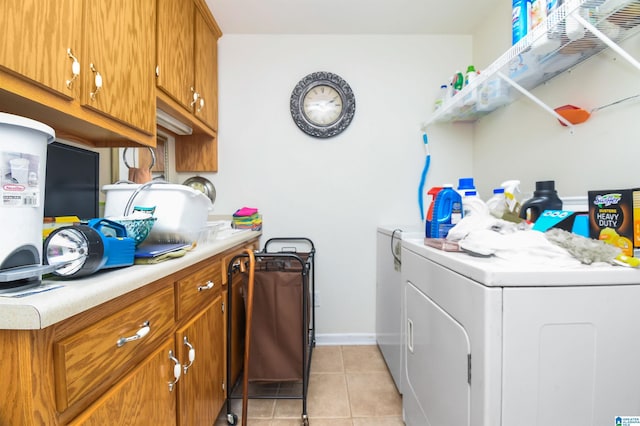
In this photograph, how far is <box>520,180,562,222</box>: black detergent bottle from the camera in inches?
49.1

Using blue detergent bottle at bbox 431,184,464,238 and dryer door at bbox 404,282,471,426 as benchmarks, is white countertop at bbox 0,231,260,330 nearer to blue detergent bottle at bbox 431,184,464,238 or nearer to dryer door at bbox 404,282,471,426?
dryer door at bbox 404,282,471,426

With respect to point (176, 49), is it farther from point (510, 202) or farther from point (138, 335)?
point (510, 202)

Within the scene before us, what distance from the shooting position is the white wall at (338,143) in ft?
7.50

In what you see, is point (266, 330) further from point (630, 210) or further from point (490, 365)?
point (630, 210)

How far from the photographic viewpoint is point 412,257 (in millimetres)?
1309

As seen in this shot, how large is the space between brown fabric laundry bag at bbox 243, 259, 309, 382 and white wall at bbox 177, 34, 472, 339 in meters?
0.77

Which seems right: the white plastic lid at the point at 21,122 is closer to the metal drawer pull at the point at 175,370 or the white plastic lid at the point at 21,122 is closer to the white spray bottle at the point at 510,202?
the metal drawer pull at the point at 175,370

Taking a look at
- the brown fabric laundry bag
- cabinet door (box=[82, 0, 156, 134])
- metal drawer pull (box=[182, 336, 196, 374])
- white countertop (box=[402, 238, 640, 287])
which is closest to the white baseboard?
the brown fabric laundry bag

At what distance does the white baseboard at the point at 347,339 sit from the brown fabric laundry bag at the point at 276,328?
30.4 inches

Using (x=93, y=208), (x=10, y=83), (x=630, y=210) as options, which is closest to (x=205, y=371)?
(x=93, y=208)

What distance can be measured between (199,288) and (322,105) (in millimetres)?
1655

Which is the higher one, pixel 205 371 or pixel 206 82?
pixel 206 82

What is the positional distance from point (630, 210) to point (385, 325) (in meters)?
1.47

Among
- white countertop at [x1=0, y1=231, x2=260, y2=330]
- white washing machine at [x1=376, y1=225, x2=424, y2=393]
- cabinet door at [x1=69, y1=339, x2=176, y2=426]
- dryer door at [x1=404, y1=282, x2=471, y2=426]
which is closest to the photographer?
white countertop at [x1=0, y1=231, x2=260, y2=330]
